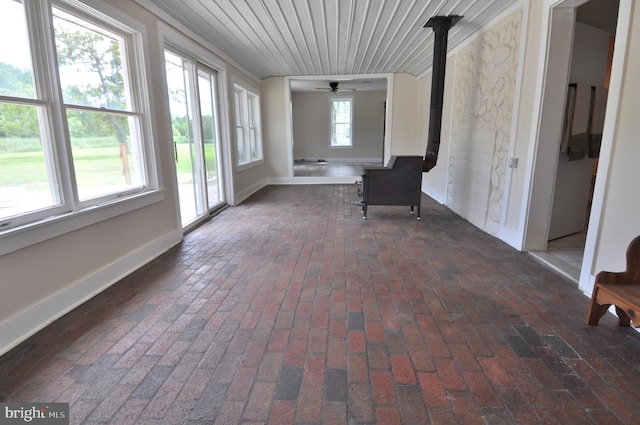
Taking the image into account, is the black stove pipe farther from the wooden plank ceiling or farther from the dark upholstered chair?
the dark upholstered chair

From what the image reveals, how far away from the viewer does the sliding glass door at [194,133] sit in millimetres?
4145

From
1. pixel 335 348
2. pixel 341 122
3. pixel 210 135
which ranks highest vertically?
pixel 341 122

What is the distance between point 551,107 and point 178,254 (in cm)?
405

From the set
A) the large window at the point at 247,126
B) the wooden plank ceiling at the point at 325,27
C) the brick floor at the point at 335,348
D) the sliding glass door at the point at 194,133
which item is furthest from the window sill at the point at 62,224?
the large window at the point at 247,126

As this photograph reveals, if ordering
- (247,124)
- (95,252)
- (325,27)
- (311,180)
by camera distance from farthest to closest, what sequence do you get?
(311,180), (247,124), (325,27), (95,252)

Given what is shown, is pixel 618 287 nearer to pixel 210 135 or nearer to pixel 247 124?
pixel 210 135

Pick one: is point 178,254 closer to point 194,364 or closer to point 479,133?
point 194,364

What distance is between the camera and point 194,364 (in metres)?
1.81

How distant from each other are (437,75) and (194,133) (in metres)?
3.56

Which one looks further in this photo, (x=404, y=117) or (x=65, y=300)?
(x=404, y=117)

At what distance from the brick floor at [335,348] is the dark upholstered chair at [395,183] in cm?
162

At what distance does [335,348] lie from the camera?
1.94m

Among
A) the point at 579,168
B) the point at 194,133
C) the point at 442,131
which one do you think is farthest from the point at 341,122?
the point at 579,168

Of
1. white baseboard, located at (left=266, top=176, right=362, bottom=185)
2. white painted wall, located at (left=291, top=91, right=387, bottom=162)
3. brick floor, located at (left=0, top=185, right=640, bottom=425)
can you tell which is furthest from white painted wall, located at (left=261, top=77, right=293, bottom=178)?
white painted wall, located at (left=291, top=91, right=387, bottom=162)
